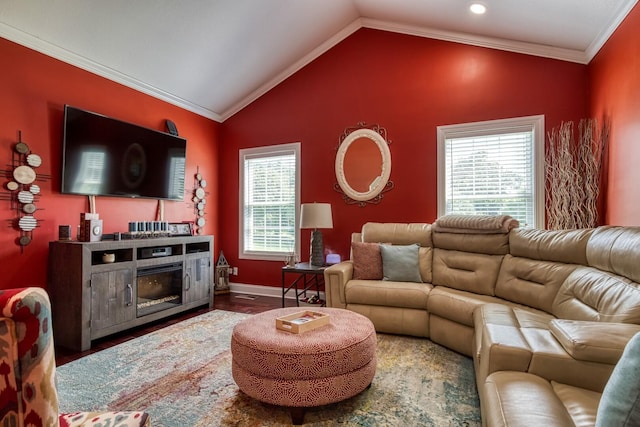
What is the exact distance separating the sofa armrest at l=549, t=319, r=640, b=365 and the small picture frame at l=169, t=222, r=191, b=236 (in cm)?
→ 388

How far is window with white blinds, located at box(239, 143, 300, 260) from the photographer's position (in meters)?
4.69

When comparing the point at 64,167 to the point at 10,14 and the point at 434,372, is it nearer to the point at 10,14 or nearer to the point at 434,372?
the point at 10,14

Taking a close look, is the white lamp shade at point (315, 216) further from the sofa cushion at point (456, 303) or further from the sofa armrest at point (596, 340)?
the sofa armrest at point (596, 340)

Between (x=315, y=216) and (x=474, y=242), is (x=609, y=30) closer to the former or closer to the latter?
(x=474, y=242)

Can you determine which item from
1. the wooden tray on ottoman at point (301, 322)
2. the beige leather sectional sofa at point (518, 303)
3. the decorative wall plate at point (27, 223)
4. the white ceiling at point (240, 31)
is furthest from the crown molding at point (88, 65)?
the wooden tray on ottoman at point (301, 322)

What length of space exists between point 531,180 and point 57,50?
4.83 meters

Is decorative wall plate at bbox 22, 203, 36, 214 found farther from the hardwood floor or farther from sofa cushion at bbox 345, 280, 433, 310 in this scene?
sofa cushion at bbox 345, 280, 433, 310

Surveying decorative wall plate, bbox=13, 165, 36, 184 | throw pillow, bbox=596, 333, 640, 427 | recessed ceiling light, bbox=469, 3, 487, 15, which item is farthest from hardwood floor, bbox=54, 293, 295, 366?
recessed ceiling light, bbox=469, 3, 487, 15

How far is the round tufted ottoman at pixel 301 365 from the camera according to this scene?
1754 millimetres

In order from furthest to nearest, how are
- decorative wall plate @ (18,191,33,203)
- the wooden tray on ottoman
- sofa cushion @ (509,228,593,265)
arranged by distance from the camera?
decorative wall plate @ (18,191,33,203) < sofa cushion @ (509,228,593,265) < the wooden tray on ottoman

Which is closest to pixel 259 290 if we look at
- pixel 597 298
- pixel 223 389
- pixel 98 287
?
pixel 98 287

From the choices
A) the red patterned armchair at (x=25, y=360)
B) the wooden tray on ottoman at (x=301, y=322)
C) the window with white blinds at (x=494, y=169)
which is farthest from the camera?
the window with white blinds at (x=494, y=169)

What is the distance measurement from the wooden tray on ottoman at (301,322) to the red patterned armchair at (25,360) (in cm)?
138

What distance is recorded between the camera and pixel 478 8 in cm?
312
